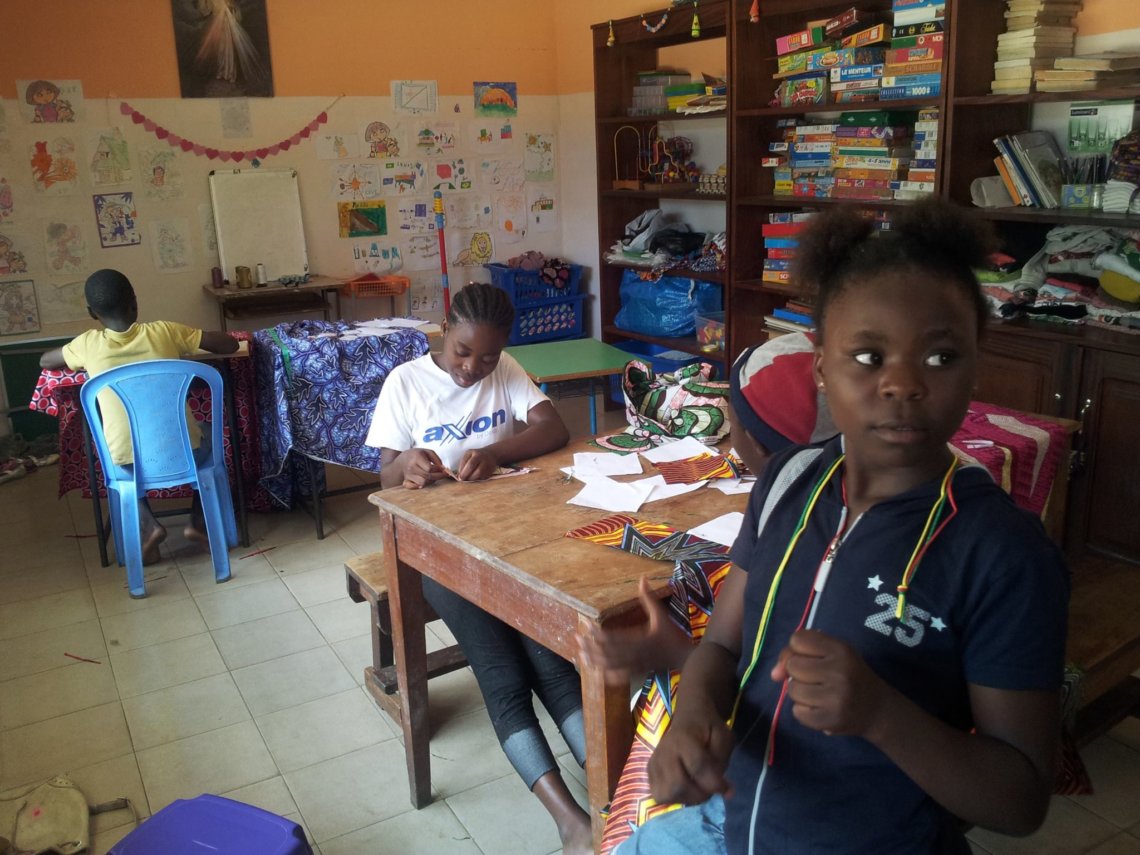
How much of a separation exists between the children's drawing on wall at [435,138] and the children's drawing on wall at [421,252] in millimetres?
508

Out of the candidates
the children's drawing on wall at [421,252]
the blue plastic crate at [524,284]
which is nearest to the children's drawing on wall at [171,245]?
the children's drawing on wall at [421,252]

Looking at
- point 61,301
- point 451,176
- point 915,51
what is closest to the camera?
point 915,51

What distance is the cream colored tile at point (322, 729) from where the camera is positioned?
254cm

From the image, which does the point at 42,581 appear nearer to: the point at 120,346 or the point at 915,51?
the point at 120,346

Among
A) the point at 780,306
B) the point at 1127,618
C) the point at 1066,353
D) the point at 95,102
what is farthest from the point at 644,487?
the point at 95,102

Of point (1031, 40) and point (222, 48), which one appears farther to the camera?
point (222, 48)

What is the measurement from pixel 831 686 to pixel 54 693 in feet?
8.63

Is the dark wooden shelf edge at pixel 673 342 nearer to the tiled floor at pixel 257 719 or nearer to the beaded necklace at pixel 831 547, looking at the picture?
the tiled floor at pixel 257 719

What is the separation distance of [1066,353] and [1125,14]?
1.21 meters

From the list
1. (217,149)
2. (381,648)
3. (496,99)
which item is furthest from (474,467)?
(496,99)

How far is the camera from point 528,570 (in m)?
1.69

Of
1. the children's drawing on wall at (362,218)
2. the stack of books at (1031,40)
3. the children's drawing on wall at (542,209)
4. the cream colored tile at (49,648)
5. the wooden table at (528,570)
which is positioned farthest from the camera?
the children's drawing on wall at (542,209)

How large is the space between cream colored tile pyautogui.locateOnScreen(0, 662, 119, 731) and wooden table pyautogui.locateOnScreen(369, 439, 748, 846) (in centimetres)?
109

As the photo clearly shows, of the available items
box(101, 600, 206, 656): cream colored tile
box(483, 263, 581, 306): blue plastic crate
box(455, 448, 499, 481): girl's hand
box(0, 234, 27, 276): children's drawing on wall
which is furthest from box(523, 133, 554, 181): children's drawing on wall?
box(455, 448, 499, 481): girl's hand
